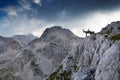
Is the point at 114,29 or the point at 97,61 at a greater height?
the point at 114,29

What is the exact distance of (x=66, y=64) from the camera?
16775cm

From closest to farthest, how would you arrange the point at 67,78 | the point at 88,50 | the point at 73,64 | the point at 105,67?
the point at 105,67, the point at 88,50, the point at 67,78, the point at 73,64

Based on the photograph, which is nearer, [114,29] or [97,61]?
[97,61]

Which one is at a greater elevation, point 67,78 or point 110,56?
point 110,56

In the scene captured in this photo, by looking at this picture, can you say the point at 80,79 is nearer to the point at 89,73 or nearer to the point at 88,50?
the point at 89,73

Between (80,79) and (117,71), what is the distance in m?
30.2

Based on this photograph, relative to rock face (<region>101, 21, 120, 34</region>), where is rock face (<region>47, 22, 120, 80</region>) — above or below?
below

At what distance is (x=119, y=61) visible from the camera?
87.8 meters

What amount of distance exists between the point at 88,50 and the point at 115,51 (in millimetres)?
45166

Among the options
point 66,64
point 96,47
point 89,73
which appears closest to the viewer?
point 89,73

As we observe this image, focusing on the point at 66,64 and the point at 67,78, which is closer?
the point at 67,78

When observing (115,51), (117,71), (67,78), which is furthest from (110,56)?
(67,78)

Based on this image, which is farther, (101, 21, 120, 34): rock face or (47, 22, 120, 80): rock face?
(101, 21, 120, 34): rock face

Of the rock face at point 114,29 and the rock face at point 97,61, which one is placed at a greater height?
the rock face at point 114,29
